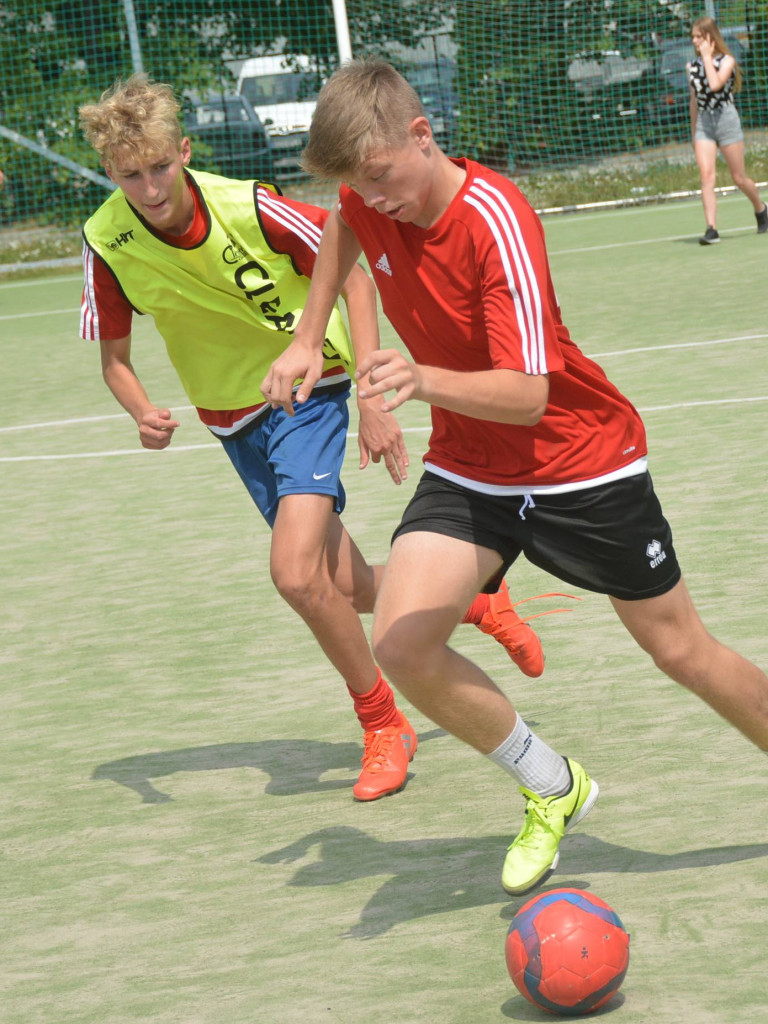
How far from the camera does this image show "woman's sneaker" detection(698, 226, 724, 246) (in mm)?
15328

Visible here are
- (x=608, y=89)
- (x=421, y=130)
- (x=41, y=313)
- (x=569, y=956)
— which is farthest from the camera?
(x=608, y=89)

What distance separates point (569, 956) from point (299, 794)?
1.53 metres

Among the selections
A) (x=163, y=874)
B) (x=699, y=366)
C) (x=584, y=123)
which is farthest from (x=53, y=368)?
(x=584, y=123)

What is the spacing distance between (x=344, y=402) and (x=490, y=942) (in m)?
1.99

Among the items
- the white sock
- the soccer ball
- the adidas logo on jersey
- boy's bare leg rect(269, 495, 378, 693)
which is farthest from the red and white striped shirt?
the soccer ball

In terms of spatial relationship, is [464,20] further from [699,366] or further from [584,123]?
[699,366]

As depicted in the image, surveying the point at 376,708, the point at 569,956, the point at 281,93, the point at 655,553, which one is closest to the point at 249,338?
the point at 376,708

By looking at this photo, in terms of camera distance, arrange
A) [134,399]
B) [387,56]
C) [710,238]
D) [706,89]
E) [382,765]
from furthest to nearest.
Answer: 1. [387,56]
2. [710,238]
3. [706,89]
4. [134,399]
5. [382,765]

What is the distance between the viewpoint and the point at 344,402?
16.2 feet

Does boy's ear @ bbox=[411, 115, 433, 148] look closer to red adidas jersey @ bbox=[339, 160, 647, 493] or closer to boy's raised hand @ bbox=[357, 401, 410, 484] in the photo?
red adidas jersey @ bbox=[339, 160, 647, 493]

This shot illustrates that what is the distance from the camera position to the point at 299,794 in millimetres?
4480

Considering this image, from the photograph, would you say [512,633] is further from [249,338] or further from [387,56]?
[387,56]

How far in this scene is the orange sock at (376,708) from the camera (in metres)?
4.63

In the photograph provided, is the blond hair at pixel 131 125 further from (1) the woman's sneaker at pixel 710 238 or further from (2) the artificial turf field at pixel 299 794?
(1) the woman's sneaker at pixel 710 238
